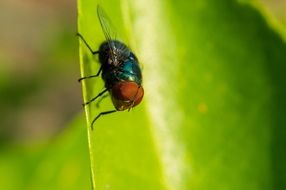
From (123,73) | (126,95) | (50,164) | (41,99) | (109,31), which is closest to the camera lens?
(109,31)

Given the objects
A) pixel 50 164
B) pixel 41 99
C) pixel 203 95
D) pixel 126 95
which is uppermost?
pixel 41 99

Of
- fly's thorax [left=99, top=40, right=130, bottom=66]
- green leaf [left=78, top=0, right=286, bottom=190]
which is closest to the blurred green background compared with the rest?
green leaf [left=78, top=0, right=286, bottom=190]

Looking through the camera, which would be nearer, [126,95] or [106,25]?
[106,25]

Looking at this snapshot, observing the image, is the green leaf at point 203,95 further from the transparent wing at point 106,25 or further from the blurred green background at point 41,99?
the blurred green background at point 41,99

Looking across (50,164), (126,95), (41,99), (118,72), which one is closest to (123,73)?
(118,72)

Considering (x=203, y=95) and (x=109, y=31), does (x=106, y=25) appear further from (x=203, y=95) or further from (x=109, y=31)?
(x=203, y=95)

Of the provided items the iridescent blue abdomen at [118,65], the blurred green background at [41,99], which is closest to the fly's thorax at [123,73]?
the iridescent blue abdomen at [118,65]

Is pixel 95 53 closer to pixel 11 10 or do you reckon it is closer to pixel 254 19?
pixel 254 19
